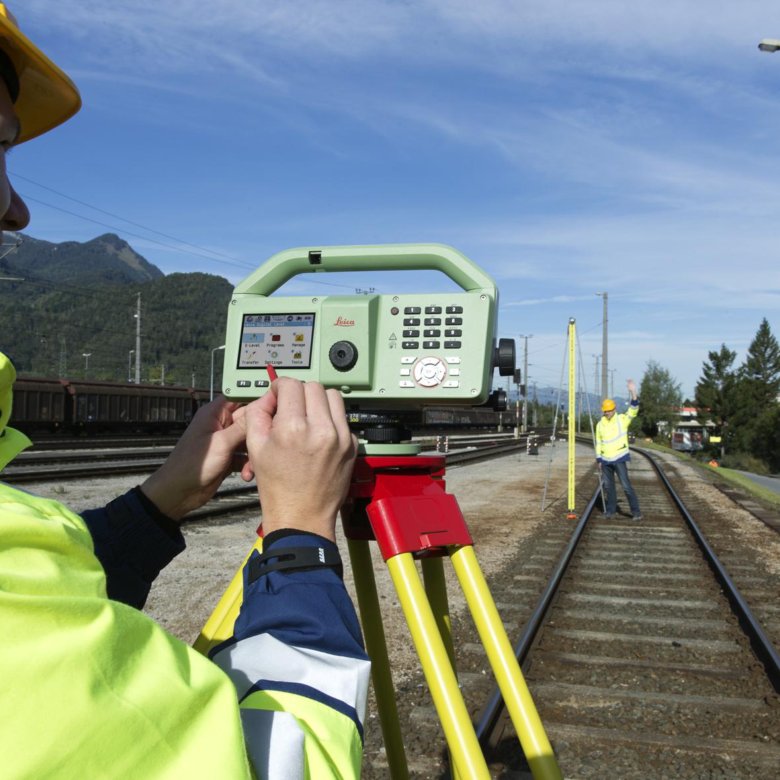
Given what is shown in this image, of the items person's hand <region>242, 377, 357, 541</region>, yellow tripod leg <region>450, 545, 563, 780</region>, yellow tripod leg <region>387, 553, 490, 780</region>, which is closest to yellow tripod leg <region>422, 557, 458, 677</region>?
yellow tripod leg <region>450, 545, 563, 780</region>

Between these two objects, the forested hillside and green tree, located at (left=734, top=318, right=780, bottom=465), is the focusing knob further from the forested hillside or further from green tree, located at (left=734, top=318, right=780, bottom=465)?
the forested hillside

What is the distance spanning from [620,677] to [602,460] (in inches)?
300

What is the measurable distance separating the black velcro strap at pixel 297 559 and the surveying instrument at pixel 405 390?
0.41 meters

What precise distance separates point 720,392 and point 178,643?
344ft

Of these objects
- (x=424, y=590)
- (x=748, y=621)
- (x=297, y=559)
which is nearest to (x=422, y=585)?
(x=424, y=590)

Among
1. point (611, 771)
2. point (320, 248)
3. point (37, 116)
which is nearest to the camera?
point (37, 116)

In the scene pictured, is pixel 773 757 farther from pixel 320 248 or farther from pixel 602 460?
pixel 602 460

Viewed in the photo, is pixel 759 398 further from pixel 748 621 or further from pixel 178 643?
pixel 178 643

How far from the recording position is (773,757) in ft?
11.3

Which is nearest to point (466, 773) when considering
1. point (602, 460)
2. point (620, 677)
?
point (620, 677)

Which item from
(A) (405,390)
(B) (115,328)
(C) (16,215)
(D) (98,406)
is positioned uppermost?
(B) (115,328)

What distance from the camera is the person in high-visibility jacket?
11.6m

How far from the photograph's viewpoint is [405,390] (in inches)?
64.8

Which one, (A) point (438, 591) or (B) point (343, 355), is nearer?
(B) point (343, 355)
